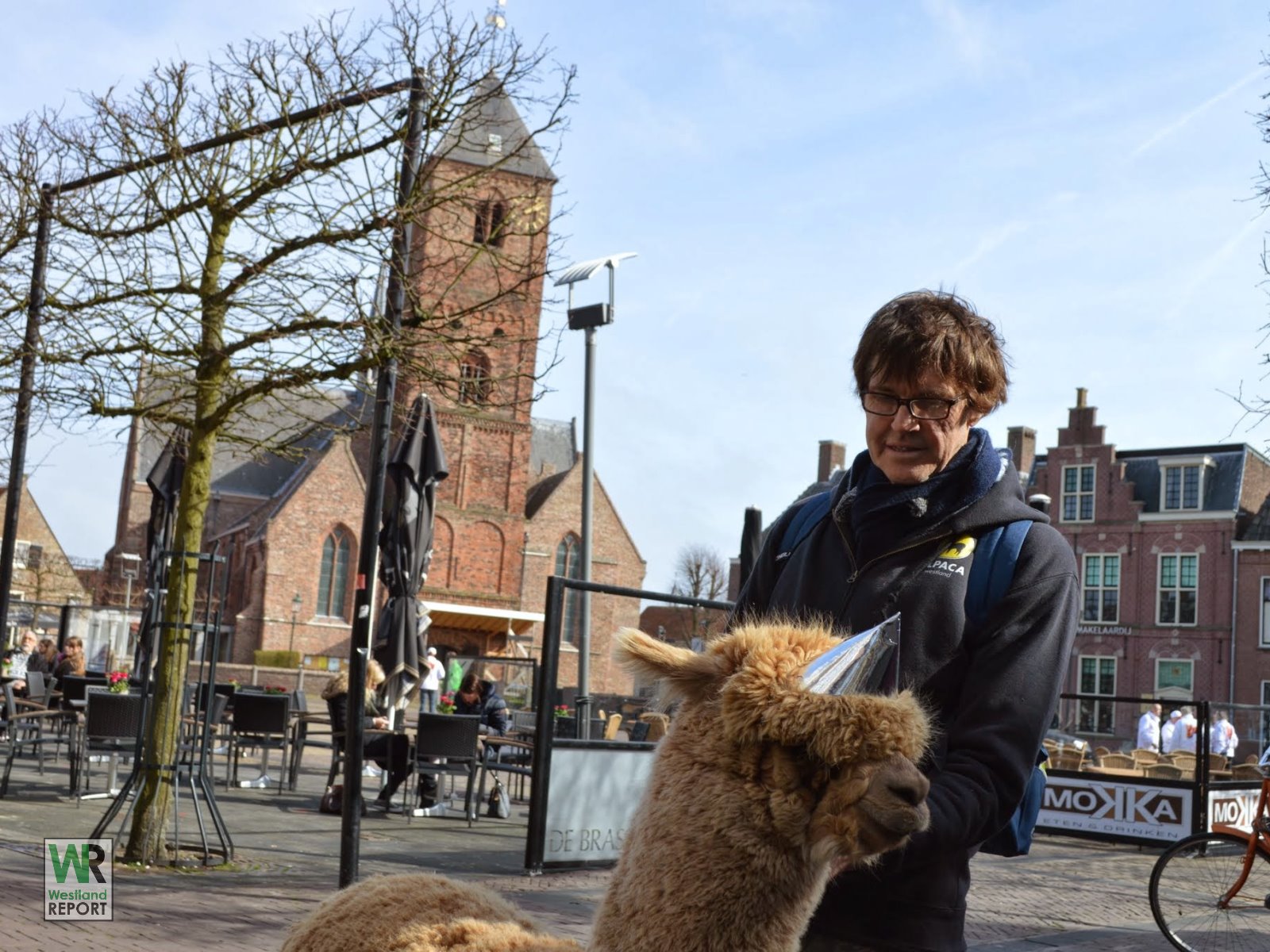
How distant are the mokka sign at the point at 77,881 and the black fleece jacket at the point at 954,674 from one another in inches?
203

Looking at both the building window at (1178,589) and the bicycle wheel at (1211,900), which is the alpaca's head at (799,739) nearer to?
the bicycle wheel at (1211,900)

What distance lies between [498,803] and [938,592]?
11.1m

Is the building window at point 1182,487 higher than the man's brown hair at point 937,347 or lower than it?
higher

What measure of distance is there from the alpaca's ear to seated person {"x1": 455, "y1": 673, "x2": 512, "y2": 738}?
12.5 m

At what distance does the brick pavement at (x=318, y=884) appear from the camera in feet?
20.2

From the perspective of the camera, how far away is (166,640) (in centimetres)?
805

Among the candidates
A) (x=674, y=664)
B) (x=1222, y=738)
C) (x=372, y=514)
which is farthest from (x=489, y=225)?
(x=1222, y=738)

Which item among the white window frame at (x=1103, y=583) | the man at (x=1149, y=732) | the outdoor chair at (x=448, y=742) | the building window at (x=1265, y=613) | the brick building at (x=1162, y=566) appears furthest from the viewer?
the white window frame at (x=1103, y=583)

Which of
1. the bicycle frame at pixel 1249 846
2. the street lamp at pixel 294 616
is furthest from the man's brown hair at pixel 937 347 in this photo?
the street lamp at pixel 294 616

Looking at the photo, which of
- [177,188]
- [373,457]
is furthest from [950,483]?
[177,188]

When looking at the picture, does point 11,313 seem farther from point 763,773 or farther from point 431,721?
point 763,773

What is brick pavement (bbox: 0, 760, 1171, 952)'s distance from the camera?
6.15 meters

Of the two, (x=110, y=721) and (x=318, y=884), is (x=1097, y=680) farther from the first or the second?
(x=318, y=884)

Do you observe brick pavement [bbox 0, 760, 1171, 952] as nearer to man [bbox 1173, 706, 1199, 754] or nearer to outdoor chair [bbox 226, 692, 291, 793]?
outdoor chair [bbox 226, 692, 291, 793]
